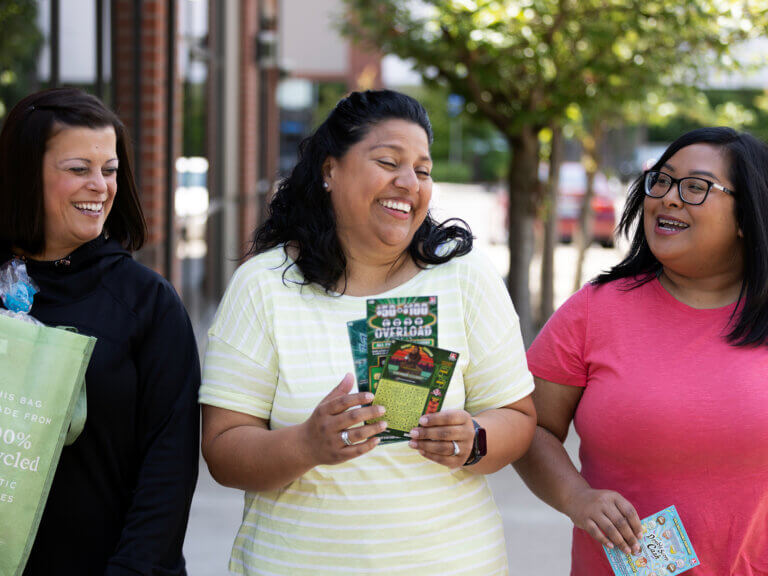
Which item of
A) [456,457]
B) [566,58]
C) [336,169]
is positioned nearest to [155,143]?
[566,58]

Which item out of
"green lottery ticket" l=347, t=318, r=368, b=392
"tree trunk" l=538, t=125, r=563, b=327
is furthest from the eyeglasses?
"tree trunk" l=538, t=125, r=563, b=327

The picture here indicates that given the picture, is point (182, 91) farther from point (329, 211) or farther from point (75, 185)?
point (75, 185)

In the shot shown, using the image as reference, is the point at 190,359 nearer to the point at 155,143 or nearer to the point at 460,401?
the point at 460,401

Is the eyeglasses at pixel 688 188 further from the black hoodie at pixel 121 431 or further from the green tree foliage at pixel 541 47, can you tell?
the green tree foliage at pixel 541 47

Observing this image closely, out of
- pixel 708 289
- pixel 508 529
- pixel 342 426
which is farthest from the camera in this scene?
pixel 508 529

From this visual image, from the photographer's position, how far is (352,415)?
204 centimetres

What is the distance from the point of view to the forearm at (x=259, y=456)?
2.16 m

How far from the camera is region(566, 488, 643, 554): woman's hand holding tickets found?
91.3 inches

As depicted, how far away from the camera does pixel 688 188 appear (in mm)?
2441

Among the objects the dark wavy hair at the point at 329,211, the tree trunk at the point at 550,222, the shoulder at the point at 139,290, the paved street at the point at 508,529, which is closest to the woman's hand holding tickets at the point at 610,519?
the dark wavy hair at the point at 329,211

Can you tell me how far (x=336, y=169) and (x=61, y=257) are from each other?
2.37 feet

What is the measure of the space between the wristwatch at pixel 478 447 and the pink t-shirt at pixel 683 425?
38 centimetres

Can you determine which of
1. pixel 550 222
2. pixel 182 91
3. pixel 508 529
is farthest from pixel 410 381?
pixel 550 222

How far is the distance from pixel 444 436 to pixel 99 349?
83 cm
